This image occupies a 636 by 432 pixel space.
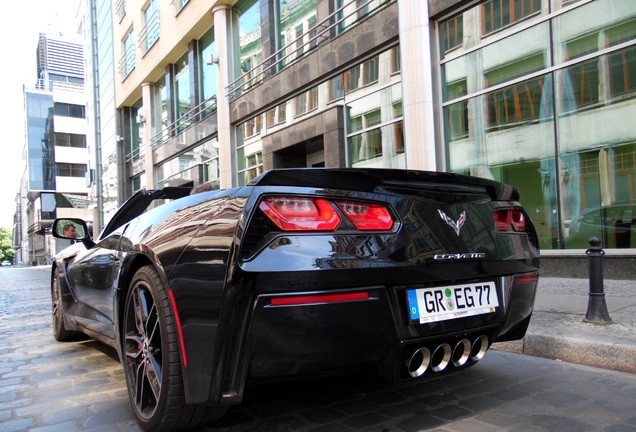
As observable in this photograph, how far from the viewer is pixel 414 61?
865 cm

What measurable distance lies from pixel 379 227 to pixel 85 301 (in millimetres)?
2851

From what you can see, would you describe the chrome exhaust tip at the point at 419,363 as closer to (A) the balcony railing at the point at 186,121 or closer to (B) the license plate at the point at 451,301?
(B) the license plate at the point at 451,301

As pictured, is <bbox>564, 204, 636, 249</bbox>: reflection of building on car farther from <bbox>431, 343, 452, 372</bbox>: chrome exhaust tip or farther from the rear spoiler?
<bbox>431, 343, 452, 372</bbox>: chrome exhaust tip

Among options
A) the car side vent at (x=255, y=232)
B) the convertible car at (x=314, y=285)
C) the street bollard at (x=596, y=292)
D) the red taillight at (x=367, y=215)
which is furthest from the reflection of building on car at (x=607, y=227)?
the car side vent at (x=255, y=232)

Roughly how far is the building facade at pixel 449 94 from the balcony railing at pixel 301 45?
0.05 m

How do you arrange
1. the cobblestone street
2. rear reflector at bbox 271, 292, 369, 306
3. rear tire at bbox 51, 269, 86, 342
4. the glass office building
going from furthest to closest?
the glass office building < rear tire at bbox 51, 269, 86, 342 < the cobblestone street < rear reflector at bbox 271, 292, 369, 306

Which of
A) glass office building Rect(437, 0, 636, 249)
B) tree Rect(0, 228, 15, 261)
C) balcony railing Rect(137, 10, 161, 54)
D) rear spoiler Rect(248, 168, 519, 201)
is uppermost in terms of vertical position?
balcony railing Rect(137, 10, 161, 54)

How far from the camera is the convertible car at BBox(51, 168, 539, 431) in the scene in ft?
6.01

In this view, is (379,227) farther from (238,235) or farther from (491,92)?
(491,92)

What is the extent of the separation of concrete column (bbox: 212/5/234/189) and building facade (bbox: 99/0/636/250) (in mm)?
47

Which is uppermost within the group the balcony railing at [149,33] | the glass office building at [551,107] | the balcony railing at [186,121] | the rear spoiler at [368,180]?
the balcony railing at [149,33]

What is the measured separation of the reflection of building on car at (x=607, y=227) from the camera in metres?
6.55

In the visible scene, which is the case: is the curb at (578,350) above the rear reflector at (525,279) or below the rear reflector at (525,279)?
below

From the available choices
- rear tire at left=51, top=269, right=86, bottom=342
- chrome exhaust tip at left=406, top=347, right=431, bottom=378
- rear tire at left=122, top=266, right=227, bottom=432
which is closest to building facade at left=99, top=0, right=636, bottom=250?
chrome exhaust tip at left=406, top=347, right=431, bottom=378
